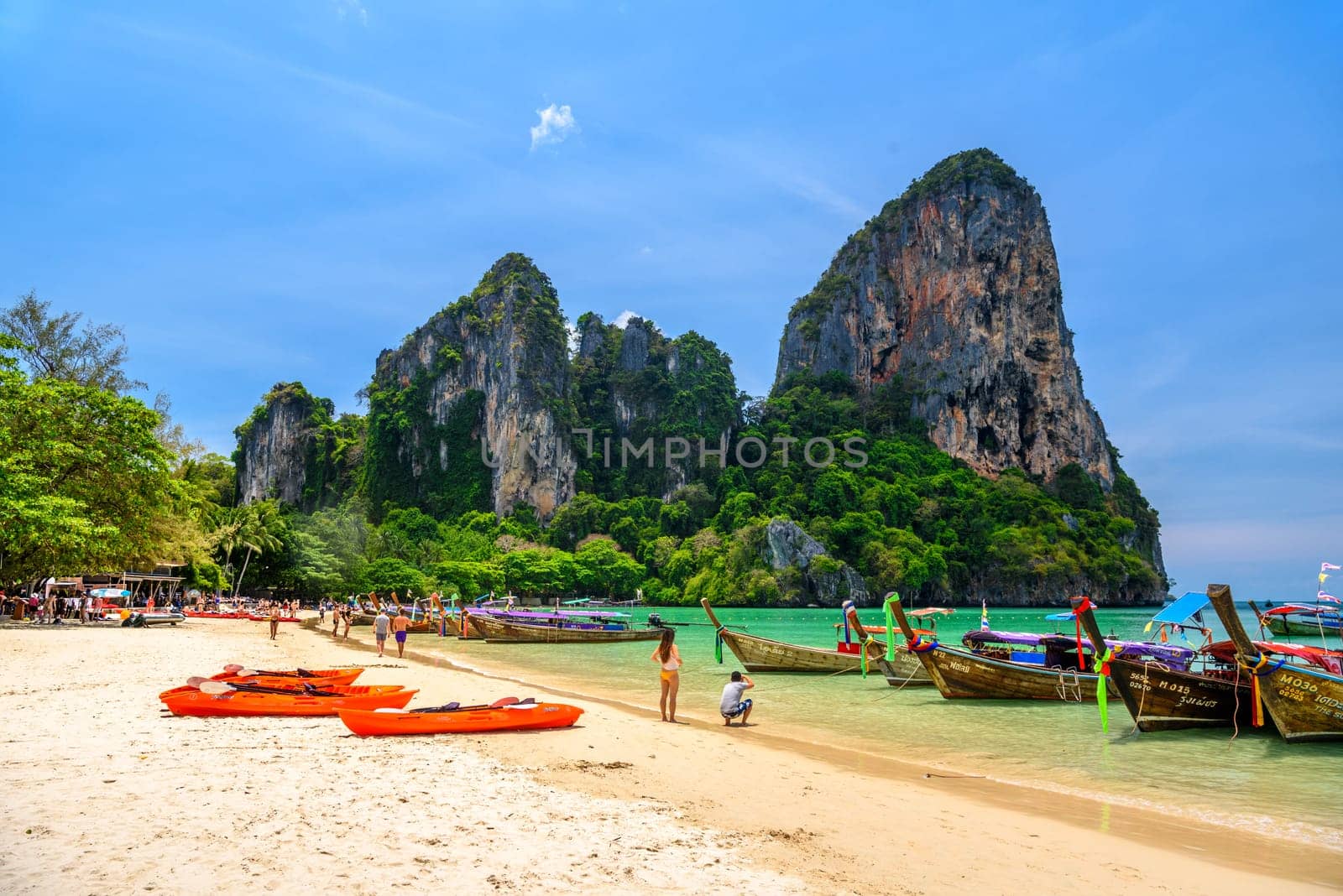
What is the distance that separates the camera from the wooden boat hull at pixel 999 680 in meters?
15.9

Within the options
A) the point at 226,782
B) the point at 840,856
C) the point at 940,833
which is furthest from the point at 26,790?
the point at 940,833

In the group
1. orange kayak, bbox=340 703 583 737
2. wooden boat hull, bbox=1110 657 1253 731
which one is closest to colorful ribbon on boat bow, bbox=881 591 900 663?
wooden boat hull, bbox=1110 657 1253 731

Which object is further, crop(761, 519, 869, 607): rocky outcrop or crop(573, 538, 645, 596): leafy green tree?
crop(573, 538, 645, 596): leafy green tree

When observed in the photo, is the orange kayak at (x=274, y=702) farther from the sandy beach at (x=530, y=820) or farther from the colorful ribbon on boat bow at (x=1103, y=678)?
the colorful ribbon on boat bow at (x=1103, y=678)

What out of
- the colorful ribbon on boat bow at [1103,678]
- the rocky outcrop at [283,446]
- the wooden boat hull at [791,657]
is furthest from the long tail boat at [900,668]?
the rocky outcrop at [283,446]

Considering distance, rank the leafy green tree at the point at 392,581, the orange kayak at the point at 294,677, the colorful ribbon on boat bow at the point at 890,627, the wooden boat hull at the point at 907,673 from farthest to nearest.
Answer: the leafy green tree at the point at 392,581
the wooden boat hull at the point at 907,673
the colorful ribbon on boat bow at the point at 890,627
the orange kayak at the point at 294,677

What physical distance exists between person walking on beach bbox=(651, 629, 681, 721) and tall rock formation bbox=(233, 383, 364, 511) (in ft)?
364

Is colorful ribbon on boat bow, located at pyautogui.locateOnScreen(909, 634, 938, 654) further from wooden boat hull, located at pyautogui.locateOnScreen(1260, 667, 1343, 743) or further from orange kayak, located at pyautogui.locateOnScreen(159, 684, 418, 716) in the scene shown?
orange kayak, located at pyautogui.locateOnScreen(159, 684, 418, 716)

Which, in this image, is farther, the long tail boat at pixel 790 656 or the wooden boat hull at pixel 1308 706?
the long tail boat at pixel 790 656

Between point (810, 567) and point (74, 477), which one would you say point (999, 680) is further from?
point (810, 567)

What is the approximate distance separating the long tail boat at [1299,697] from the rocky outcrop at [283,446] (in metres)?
121

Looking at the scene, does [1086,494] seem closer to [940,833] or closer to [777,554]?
[777,554]

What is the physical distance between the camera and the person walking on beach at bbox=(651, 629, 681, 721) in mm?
11602

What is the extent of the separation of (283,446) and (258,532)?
6247 cm
